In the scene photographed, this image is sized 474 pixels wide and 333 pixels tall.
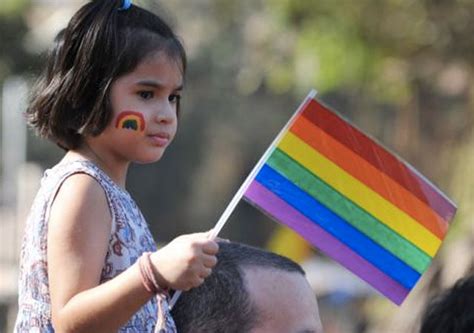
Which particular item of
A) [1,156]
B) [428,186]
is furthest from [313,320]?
[1,156]

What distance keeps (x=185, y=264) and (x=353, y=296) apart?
21.0m

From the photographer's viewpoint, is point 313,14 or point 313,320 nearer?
point 313,320

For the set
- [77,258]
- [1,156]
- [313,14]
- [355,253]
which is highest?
[313,14]

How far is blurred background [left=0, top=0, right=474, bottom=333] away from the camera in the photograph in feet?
39.0

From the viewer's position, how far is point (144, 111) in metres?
3.08

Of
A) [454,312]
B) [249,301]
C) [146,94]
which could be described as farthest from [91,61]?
[454,312]

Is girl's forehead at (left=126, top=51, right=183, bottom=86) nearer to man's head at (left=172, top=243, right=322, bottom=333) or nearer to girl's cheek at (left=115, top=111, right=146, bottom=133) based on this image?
girl's cheek at (left=115, top=111, right=146, bottom=133)

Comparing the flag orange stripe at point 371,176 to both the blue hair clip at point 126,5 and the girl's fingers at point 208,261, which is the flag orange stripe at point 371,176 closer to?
the blue hair clip at point 126,5

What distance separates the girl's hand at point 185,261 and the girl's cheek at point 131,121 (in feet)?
1.45

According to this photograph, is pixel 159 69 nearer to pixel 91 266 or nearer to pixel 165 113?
pixel 165 113

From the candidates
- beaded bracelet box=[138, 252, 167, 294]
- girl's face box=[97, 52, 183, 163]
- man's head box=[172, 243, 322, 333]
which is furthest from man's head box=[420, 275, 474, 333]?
beaded bracelet box=[138, 252, 167, 294]

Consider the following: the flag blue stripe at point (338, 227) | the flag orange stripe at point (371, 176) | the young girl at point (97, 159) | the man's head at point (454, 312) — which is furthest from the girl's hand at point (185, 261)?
the man's head at point (454, 312)

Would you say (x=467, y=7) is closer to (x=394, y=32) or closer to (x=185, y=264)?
(x=394, y=32)

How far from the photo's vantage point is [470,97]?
1307 centimetres
